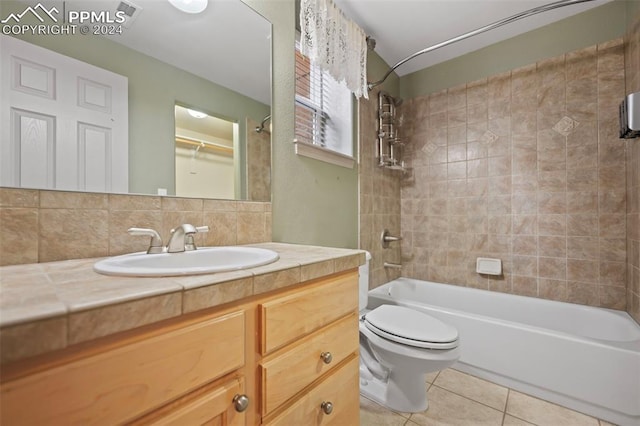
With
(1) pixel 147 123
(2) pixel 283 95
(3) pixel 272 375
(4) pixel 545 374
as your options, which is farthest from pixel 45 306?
(4) pixel 545 374

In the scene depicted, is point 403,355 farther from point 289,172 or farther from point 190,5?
point 190,5

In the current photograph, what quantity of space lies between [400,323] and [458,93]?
2.06 m

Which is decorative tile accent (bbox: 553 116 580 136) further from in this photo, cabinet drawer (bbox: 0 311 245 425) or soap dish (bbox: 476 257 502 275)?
cabinet drawer (bbox: 0 311 245 425)

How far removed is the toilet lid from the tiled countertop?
0.88 metres

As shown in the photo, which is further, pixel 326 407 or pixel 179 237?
pixel 179 237

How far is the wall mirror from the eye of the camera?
2.69 feet

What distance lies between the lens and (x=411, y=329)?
1380 mm

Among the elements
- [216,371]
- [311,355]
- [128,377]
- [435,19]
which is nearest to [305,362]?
[311,355]

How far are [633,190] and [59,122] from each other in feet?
9.07

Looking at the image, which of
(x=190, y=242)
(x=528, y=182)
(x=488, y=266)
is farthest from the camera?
(x=488, y=266)

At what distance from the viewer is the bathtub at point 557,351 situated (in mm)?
1320

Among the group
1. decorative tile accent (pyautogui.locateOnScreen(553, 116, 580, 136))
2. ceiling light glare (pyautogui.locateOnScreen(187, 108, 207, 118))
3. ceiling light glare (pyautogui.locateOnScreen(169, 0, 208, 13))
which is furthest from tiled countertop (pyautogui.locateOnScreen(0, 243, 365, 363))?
decorative tile accent (pyautogui.locateOnScreen(553, 116, 580, 136))

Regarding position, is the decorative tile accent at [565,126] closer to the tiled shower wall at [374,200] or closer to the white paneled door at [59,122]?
the tiled shower wall at [374,200]

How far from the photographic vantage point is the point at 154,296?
462 mm
